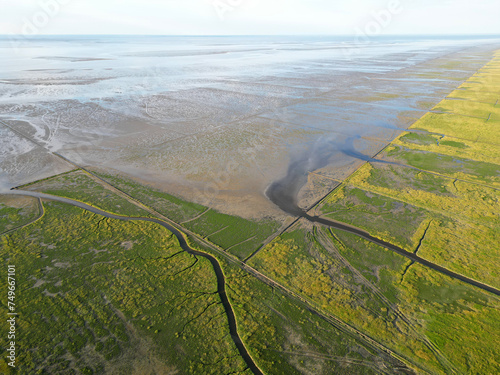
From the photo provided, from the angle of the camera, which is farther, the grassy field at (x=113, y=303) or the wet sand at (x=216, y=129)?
the wet sand at (x=216, y=129)

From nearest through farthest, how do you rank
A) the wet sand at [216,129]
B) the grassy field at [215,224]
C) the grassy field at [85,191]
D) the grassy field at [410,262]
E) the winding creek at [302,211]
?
the grassy field at [410,262], the winding creek at [302,211], the grassy field at [215,224], the grassy field at [85,191], the wet sand at [216,129]

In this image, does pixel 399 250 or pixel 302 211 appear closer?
pixel 399 250

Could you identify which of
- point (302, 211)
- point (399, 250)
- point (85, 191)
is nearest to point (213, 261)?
point (302, 211)

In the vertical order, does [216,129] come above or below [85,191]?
below

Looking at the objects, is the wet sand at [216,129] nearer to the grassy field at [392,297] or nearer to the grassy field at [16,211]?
the grassy field at [16,211]

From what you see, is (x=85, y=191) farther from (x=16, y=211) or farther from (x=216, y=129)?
(x=216, y=129)

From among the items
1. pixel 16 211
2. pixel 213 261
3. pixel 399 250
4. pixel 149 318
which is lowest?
pixel 399 250

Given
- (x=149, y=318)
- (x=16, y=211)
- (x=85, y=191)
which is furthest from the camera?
(x=85, y=191)

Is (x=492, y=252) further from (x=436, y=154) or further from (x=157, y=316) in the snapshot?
(x=157, y=316)

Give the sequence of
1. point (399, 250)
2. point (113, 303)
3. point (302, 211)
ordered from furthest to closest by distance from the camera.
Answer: point (302, 211) < point (399, 250) < point (113, 303)

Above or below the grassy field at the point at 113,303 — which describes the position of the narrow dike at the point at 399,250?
below

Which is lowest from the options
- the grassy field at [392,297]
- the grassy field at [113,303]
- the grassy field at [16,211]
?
the grassy field at [392,297]

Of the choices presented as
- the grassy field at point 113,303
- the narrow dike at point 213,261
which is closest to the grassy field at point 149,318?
the grassy field at point 113,303
